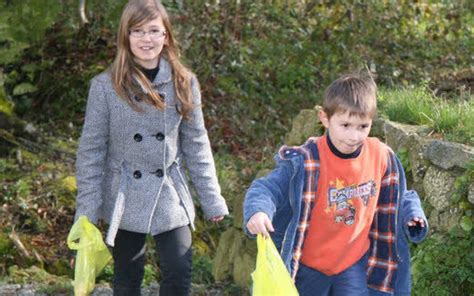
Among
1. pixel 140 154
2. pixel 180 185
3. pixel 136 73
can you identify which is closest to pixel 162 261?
pixel 180 185

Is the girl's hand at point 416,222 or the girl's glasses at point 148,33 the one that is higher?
the girl's glasses at point 148,33

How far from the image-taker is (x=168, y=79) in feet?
16.4

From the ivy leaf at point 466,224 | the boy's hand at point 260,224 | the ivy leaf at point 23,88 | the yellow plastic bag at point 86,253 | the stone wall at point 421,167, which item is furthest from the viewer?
the ivy leaf at point 23,88

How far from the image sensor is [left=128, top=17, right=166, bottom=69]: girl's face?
4.90m

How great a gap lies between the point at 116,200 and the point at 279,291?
1151mm

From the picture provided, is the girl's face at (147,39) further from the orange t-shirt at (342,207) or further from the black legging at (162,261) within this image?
the orange t-shirt at (342,207)

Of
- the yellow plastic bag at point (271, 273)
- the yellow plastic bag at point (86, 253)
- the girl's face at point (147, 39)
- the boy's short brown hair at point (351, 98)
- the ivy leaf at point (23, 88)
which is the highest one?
the girl's face at point (147, 39)

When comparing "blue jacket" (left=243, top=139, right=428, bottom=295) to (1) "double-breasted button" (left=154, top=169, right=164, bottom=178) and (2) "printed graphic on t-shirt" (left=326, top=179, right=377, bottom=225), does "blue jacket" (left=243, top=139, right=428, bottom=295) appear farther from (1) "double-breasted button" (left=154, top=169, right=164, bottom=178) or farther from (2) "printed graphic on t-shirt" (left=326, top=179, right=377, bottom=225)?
(1) "double-breasted button" (left=154, top=169, right=164, bottom=178)

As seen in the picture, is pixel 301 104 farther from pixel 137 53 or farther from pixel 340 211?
pixel 340 211

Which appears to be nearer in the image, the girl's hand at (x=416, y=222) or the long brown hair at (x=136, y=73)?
the girl's hand at (x=416, y=222)

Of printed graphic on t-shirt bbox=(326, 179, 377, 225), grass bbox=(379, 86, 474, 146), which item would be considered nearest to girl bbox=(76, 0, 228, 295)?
printed graphic on t-shirt bbox=(326, 179, 377, 225)

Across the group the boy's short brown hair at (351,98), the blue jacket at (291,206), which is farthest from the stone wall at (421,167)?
the boy's short brown hair at (351,98)

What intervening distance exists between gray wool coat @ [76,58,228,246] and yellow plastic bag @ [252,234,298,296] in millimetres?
914

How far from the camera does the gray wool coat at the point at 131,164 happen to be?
489 cm
